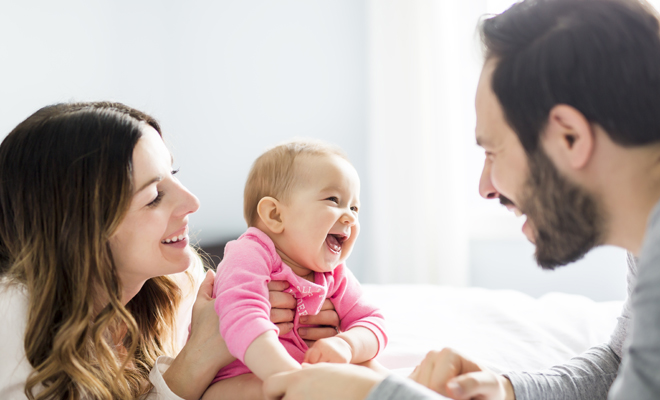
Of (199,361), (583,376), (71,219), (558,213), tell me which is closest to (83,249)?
(71,219)

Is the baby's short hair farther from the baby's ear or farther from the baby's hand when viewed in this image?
the baby's hand

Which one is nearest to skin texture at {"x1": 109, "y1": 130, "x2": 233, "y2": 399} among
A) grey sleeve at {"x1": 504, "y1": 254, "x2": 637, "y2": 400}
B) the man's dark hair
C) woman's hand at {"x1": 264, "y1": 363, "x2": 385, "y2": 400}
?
woman's hand at {"x1": 264, "y1": 363, "x2": 385, "y2": 400}

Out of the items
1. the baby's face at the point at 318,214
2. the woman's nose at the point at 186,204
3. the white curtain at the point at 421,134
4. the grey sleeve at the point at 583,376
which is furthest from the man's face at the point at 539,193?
the white curtain at the point at 421,134

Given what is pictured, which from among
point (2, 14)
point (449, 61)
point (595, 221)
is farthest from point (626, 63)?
point (449, 61)

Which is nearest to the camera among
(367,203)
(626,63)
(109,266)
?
(626,63)

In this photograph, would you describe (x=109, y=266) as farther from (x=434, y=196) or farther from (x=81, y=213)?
(x=434, y=196)

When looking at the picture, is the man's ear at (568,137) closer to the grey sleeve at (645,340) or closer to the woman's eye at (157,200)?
the grey sleeve at (645,340)

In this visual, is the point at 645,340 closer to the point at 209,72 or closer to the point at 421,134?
the point at 421,134

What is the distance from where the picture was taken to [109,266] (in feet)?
3.75

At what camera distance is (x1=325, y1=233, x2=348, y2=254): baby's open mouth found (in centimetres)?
130

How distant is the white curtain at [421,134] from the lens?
10.0ft

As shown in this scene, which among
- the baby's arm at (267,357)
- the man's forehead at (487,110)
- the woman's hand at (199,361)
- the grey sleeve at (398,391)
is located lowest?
the woman's hand at (199,361)

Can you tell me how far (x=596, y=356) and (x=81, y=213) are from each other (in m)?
1.17

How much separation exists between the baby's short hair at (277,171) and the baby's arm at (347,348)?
1.21 ft
